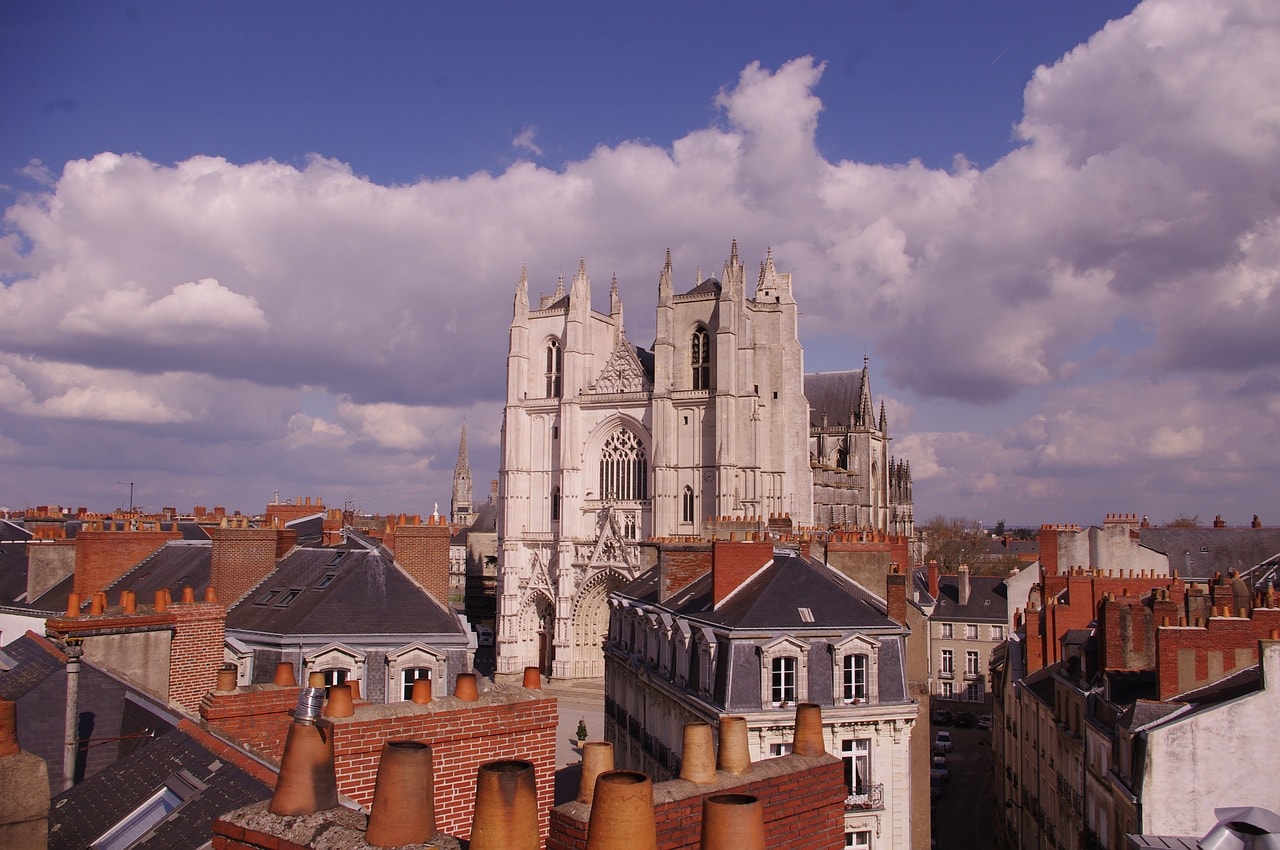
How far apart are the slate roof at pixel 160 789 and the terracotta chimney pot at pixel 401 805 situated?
145 inches

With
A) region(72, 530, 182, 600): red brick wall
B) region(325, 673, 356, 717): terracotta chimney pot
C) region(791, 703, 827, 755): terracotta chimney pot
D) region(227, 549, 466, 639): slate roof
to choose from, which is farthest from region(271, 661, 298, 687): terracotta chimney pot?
region(72, 530, 182, 600): red brick wall

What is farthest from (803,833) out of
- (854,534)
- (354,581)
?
(854,534)

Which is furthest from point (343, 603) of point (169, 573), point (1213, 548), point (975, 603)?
point (1213, 548)

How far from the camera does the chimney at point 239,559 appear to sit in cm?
1584

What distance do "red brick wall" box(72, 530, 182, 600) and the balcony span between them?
40.5 ft

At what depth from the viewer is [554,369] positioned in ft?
172

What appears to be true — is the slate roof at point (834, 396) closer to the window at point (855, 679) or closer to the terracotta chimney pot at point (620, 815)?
the window at point (855, 679)

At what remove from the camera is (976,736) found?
35.5m

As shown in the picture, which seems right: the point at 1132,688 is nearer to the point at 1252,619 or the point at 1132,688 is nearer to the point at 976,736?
the point at 1252,619

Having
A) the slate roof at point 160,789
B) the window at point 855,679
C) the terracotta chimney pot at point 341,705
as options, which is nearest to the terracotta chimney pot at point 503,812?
the terracotta chimney pot at point 341,705

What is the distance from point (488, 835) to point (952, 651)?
3925 cm

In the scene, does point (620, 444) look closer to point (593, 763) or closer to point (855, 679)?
point (855, 679)

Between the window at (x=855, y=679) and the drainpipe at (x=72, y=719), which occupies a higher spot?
the drainpipe at (x=72, y=719)

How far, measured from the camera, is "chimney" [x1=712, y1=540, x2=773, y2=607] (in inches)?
642
